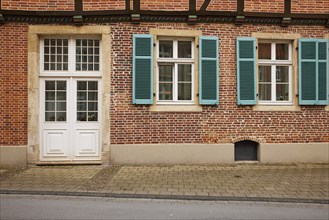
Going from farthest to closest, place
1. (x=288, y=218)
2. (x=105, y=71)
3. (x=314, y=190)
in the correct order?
(x=105, y=71)
(x=314, y=190)
(x=288, y=218)

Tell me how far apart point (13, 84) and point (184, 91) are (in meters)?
4.92

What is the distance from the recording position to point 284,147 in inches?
399

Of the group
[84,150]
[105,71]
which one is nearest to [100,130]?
[84,150]

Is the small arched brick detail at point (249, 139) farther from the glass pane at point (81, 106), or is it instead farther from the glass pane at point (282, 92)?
the glass pane at point (81, 106)

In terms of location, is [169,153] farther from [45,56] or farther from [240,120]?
[45,56]

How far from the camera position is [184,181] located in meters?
7.80

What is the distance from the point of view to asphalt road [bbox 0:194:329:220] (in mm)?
5320

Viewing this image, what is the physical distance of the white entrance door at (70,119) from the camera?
991cm

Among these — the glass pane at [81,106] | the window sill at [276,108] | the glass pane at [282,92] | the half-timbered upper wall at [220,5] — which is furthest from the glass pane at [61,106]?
the glass pane at [282,92]

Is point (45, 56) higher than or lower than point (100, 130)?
higher

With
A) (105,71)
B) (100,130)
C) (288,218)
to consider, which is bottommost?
(288,218)

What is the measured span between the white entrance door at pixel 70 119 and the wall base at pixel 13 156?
1.68 ft

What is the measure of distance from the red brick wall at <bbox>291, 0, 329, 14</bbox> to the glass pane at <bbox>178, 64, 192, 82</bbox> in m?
3.54

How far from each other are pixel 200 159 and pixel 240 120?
65.3 inches
